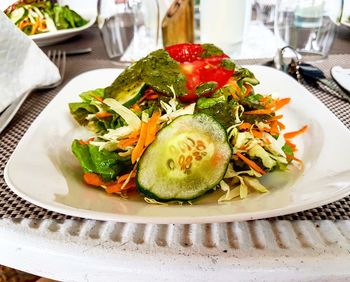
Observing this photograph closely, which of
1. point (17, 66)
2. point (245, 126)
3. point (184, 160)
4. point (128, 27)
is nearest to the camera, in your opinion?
point (184, 160)

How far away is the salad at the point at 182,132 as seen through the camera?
62 centimetres

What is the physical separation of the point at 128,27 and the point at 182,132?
3.78 ft

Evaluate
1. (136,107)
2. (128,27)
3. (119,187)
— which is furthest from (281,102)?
(128,27)

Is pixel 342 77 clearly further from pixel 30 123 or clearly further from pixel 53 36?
pixel 53 36

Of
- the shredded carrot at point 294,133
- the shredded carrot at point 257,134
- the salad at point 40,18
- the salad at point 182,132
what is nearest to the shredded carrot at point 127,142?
the salad at point 182,132

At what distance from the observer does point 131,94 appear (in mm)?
809

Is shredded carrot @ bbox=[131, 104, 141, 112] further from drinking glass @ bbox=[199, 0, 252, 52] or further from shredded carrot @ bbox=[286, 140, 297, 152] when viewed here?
drinking glass @ bbox=[199, 0, 252, 52]

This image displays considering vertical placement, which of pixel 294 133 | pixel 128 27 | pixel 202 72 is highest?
pixel 202 72

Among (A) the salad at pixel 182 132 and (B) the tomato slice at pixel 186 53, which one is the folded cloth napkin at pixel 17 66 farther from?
(B) the tomato slice at pixel 186 53

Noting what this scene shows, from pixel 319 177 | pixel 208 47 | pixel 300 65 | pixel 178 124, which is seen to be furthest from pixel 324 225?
pixel 300 65

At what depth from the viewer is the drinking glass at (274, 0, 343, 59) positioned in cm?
150

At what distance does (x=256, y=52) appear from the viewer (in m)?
1.51

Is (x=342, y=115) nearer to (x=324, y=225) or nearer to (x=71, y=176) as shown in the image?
(x=324, y=225)

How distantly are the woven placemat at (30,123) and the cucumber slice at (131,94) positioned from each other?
248 mm
